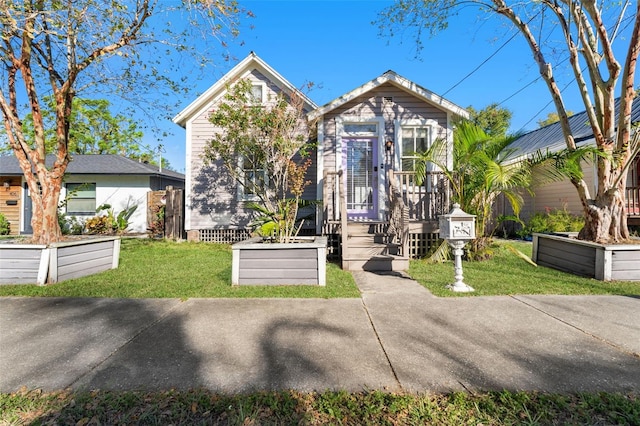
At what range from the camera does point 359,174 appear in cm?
838

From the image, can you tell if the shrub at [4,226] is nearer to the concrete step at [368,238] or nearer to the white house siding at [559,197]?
the concrete step at [368,238]

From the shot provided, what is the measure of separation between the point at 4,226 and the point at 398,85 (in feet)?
52.5

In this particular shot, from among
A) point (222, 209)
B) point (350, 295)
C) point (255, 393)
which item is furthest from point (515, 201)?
point (222, 209)

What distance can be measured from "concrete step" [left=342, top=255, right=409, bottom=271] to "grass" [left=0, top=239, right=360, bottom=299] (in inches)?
10.7

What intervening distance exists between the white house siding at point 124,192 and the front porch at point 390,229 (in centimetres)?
1018

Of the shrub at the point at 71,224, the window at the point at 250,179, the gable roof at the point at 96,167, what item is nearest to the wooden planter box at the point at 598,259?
the window at the point at 250,179

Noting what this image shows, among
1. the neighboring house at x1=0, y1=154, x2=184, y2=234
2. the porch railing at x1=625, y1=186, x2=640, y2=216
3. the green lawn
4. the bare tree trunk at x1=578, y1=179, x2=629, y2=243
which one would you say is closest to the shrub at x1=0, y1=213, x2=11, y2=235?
the neighboring house at x1=0, y1=154, x2=184, y2=234

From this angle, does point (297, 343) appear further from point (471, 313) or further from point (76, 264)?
point (76, 264)

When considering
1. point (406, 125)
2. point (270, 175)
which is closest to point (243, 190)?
point (270, 175)

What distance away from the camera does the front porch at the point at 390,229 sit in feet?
19.3

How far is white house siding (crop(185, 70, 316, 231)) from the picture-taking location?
9461 millimetres

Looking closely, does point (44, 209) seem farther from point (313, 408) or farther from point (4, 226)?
point (4, 226)

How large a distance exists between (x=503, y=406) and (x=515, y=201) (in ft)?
17.1

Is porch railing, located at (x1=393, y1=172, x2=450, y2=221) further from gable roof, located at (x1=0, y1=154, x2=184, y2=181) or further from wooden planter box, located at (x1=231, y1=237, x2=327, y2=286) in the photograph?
gable roof, located at (x1=0, y1=154, x2=184, y2=181)
